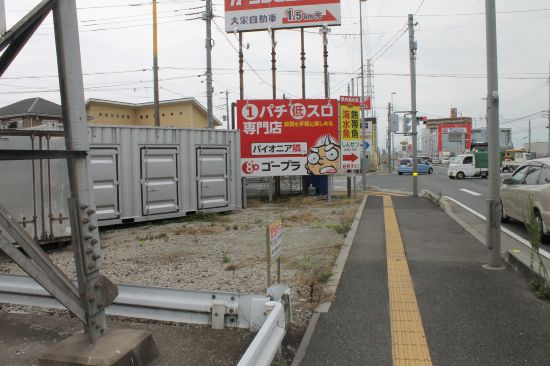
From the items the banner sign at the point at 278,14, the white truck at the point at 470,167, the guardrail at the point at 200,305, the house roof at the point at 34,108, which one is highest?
the banner sign at the point at 278,14

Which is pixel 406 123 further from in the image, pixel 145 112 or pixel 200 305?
pixel 145 112

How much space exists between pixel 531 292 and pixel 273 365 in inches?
139

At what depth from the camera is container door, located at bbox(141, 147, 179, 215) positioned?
1191 centimetres

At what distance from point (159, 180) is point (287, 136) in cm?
587

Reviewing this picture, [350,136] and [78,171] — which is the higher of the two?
[350,136]

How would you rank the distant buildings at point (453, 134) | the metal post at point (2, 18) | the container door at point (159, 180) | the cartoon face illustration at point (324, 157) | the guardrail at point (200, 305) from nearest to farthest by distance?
1. the metal post at point (2, 18)
2. the guardrail at point (200, 305)
3. the container door at point (159, 180)
4. the cartoon face illustration at point (324, 157)
5. the distant buildings at point (453, 134)

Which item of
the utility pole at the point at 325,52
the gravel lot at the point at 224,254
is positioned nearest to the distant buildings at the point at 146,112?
the utility pole at the point at 325,52

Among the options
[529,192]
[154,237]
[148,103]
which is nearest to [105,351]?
[154,237]

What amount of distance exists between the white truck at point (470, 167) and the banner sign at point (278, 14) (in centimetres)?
1965

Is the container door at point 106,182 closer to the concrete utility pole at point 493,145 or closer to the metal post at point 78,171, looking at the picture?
the metal post at point 78,171

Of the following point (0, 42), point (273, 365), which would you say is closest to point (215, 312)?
point (273, 365)

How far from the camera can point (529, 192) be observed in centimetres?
920

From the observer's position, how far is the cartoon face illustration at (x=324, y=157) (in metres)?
16.8

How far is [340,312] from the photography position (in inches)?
198
